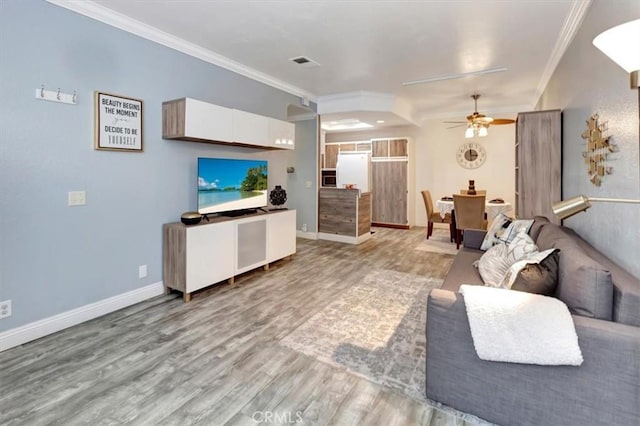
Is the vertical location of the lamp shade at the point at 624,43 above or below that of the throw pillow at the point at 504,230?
above

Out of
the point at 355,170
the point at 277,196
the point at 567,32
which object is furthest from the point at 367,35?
the point at 355,170

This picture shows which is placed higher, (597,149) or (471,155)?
(471,155)

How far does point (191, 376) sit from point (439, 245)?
16.2ft

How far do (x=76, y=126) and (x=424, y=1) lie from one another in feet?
10.1

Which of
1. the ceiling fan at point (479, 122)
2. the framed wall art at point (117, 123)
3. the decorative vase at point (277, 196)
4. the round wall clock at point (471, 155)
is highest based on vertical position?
the ceiling fan at point (479, 122)

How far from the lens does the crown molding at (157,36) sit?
8.94 feet

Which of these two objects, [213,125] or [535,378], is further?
[213,125]

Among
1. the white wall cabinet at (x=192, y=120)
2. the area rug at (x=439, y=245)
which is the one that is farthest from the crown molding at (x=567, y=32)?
the white wall cabinet at (x=192, y=120)

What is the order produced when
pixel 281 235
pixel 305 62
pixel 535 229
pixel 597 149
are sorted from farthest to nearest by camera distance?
pixel 281 235, pixel 305 62, pixel 535 229, pixel 597 149

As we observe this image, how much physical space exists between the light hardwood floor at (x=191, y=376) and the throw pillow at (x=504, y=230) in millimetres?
1859

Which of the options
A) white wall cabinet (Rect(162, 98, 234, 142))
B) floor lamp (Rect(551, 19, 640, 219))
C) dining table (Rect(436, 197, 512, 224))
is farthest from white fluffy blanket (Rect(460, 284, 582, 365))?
dining table (Rect(436, 197, 512, 224))

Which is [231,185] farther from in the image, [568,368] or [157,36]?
[568,368]

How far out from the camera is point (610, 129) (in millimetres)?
2100

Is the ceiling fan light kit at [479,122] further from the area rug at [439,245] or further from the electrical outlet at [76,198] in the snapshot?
the electrical outlet at [76,198]
